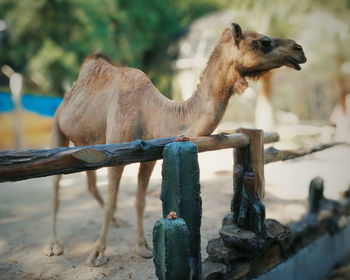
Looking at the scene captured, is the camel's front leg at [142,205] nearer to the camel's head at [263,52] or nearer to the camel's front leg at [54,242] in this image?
the camel's front leg at [54,242]

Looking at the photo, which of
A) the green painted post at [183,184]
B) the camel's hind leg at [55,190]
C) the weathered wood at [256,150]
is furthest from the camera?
the camel's hind leg at [55,190]

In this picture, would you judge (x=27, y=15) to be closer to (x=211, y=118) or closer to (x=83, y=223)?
(x=83, y=223)

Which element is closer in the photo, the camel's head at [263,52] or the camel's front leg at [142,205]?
the camel's head at [263,52]

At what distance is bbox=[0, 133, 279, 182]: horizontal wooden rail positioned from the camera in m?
1.68

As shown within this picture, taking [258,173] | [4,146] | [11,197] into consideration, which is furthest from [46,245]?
[4,146]

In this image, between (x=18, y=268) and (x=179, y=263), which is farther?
(x=18, y=268)

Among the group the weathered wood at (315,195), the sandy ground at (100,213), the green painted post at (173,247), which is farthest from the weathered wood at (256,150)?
the weathered wood at (315,195)

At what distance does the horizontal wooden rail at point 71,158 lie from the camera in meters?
1.68

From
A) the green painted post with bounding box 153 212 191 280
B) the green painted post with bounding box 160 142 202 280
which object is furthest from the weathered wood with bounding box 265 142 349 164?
the green painted post with bounding box 153 212 191 280

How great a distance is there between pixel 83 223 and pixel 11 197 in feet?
7.45

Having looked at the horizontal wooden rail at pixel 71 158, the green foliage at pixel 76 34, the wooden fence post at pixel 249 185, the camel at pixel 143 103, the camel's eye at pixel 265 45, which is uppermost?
the green foliage at pixel 76 34

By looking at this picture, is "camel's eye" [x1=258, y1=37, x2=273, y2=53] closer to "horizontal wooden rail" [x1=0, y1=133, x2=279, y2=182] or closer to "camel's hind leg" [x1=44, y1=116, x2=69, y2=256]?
"horizontal wooden rail" [x1=0, y1=133, x2=279, y2=182]

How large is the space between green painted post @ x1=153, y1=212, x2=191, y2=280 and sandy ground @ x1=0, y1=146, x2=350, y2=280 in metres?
0.75

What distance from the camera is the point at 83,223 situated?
422cm
